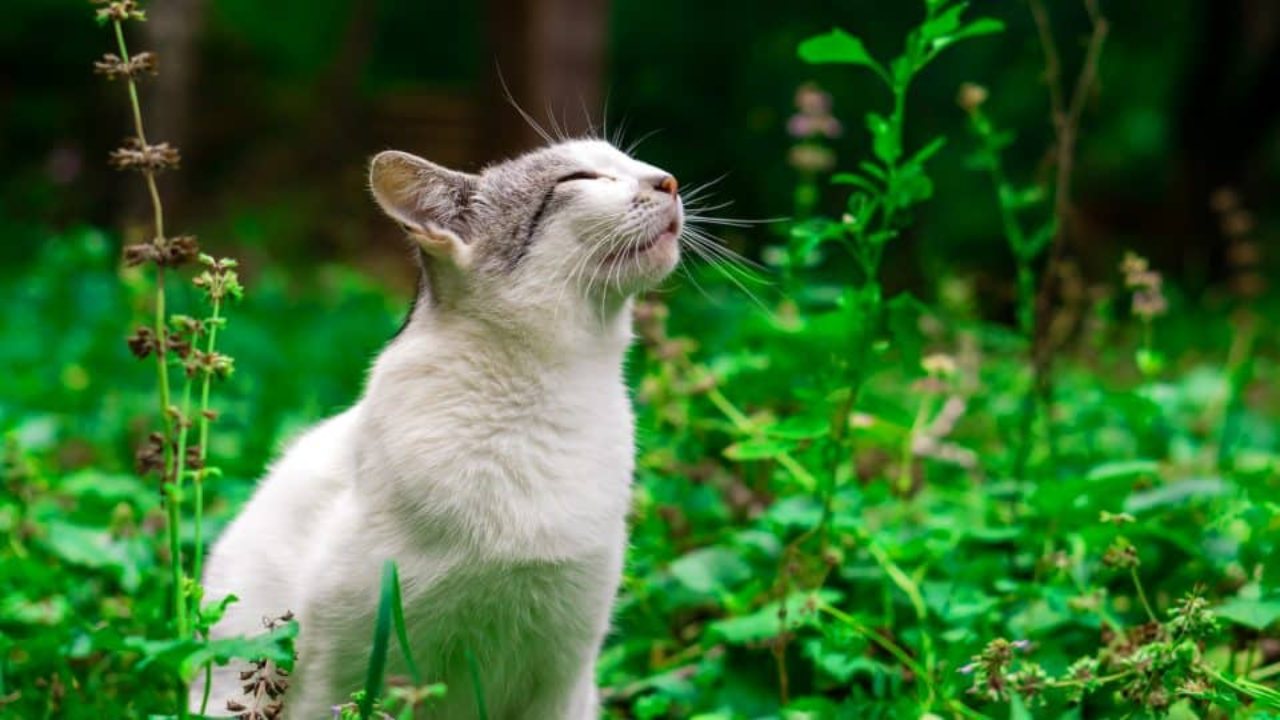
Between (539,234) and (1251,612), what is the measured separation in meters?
1.45

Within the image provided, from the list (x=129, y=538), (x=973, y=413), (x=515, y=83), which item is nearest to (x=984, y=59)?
(x=515, y=83)

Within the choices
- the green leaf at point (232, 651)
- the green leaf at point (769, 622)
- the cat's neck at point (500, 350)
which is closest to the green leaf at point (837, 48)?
the cat's neck at point (500, 350)

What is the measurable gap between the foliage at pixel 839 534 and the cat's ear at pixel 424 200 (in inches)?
14.8

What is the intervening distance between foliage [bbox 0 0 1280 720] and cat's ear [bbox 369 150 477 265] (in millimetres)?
377

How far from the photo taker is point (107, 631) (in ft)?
8.09

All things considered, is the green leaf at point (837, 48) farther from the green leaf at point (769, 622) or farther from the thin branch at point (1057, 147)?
the green leaf at point (769, 622)

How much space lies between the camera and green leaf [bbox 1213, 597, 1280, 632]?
8.12 feet

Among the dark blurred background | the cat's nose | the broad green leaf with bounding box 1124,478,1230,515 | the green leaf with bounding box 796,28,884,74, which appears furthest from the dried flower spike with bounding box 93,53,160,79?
the dark blurred background

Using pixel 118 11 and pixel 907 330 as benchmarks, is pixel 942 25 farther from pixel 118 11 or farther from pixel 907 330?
pixel 118 11

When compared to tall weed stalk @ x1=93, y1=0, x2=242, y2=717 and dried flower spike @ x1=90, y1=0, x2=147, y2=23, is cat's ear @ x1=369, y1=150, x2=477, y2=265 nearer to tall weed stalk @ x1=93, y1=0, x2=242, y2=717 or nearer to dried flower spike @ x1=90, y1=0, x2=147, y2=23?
tall weed stalk @ x1=93, y1=0, x2=242, y2=717

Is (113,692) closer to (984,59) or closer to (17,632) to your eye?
(17,632)

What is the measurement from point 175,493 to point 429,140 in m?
10.3

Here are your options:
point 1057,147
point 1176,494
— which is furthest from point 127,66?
point 1176,494

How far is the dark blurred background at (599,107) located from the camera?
25.7 ft
